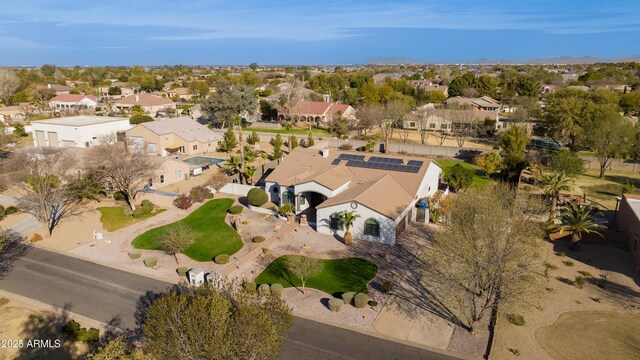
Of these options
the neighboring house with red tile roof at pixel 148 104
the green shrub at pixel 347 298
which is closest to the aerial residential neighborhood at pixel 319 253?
the green shrub at pixel 347 298

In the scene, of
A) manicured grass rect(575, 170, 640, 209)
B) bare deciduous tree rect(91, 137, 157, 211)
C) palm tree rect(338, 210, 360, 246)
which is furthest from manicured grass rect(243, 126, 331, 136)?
palm tree rect(338, 210, 360, 246)

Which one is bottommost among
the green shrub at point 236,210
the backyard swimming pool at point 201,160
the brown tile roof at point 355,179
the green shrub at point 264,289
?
the green shrub at point 264,289

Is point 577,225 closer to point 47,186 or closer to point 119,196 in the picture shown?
point 119,196

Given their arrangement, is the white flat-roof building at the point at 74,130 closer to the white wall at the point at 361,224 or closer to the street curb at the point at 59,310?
the street curb at the point at 59,310

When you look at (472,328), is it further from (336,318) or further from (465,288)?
(336,318)

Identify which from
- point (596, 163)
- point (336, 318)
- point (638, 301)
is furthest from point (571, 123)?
point (336, 318)

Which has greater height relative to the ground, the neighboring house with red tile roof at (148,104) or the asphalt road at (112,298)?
→ the neighboring house with red tile roof at (148,104)

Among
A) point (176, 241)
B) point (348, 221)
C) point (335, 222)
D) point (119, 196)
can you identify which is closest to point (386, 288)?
point (348, 221)

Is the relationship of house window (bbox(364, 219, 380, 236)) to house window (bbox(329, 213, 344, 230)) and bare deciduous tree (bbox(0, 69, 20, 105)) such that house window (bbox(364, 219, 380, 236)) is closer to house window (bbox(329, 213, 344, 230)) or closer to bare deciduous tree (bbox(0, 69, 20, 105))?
house window (bbox(329, 213, 344, 230))
